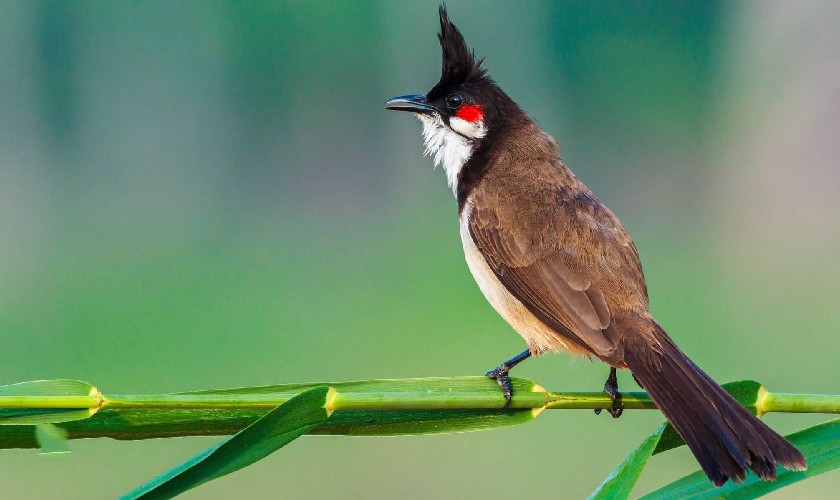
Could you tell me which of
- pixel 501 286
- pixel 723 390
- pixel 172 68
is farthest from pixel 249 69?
pixel 723 390

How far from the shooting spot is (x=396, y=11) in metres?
10.1

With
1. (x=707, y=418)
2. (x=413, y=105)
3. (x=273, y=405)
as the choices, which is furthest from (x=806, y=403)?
(x=413, y=105)

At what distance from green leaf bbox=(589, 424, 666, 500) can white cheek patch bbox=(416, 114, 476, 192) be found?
56.2 inches

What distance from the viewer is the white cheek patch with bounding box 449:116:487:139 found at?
101 inches

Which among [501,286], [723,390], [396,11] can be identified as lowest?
[723,390]

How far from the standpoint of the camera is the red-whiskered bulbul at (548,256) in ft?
5.13

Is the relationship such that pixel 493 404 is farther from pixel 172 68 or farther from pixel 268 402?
pixel 172 68

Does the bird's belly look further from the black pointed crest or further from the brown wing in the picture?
the black pointed crest

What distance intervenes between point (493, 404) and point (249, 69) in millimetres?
9756

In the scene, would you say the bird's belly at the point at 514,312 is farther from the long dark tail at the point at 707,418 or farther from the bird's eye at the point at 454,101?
the bird's eye at the point at 454,101

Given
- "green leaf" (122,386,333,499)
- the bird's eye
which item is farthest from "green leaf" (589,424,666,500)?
the bird's eye

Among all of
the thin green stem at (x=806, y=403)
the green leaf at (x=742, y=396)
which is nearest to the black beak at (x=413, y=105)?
the green leaf at (x=742, y=396)

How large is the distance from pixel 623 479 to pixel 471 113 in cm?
156

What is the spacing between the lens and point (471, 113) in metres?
2.59
